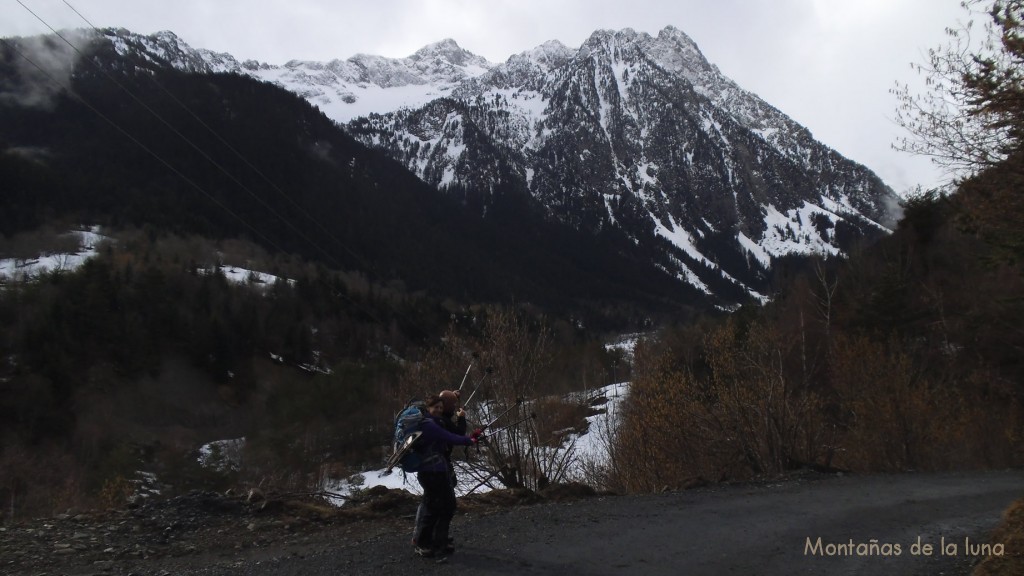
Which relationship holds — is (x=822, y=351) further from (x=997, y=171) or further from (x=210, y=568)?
(x=210, y=568)

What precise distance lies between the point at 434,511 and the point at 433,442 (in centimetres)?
→ 79

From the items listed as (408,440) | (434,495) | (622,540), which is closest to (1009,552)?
(622,540)

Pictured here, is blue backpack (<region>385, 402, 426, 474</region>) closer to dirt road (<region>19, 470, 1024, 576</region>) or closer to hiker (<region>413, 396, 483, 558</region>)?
hiker (<region>413, 396, 483, 558</region>)

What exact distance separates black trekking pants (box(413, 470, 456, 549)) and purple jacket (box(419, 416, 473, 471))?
0.09m

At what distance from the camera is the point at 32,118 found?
160 metres

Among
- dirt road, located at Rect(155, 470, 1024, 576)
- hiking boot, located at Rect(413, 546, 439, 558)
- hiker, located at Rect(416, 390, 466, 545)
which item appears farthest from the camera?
hiker, located at Rect(416, 390, 466, 545)

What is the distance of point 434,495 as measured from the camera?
7.04 m

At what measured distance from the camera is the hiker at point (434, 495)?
6965 millimetres

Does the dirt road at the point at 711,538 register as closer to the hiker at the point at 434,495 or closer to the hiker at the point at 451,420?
the hiker at the point at 434,495

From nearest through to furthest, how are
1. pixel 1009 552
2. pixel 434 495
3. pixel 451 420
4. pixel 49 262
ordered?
pixel 1009 552 → pixel 434 495 → pixel 451 420 → pixel 49 262

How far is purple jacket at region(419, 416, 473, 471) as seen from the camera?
6.92 meters

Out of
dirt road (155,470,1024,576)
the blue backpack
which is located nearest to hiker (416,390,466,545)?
the blue backpack

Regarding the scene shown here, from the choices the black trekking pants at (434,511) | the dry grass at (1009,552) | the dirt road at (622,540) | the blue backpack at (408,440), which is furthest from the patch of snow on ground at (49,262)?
the dry grass at (1009,552)

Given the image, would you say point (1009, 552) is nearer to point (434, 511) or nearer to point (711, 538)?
point (711, 538)
